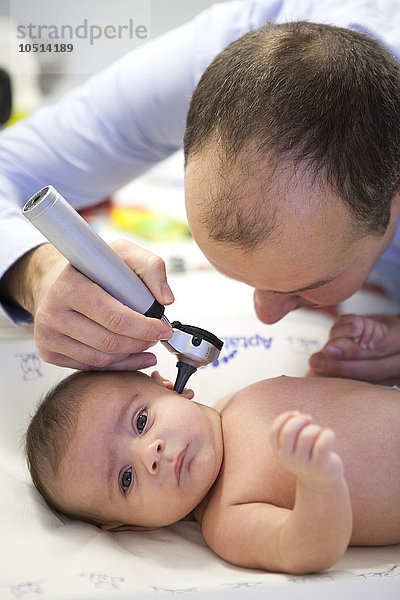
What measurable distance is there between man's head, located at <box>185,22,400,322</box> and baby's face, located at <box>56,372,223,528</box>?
21 centimetres

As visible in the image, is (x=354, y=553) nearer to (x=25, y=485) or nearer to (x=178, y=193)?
(x=25, y=485)

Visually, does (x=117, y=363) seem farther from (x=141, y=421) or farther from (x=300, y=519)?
(x=300, y=519)

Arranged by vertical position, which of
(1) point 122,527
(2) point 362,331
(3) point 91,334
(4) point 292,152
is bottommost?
(1) point 122,527

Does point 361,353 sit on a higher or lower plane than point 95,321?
lower

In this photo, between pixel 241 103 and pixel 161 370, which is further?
pixel 161 370

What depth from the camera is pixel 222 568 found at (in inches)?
30.7

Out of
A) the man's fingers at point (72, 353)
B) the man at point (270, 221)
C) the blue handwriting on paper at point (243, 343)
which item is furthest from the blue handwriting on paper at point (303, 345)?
the man's fingers at point (72, 353)


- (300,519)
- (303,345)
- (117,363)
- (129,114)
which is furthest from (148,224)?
(300,519)

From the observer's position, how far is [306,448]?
0.65 m

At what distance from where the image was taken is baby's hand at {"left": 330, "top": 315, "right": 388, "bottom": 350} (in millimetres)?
1136

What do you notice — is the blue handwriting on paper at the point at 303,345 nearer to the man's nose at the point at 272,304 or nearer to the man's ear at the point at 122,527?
the man's nose at the point at 272,304

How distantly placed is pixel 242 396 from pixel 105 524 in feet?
0.84

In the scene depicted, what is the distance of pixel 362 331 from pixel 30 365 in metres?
0.55

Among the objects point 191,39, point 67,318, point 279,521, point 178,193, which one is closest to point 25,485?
point 67,318
